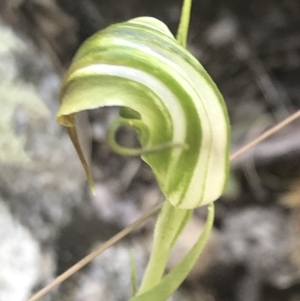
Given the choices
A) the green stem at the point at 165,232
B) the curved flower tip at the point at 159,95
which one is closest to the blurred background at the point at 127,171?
the green stem at the point at 165,232

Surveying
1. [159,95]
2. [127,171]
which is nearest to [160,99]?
[159,95]

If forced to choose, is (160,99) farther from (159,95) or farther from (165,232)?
(165,232)

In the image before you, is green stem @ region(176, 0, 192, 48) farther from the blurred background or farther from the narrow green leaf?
the blurred background

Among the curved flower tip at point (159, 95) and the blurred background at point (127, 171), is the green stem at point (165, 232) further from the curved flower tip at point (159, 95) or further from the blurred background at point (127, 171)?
the blurred background at point (127, 171)

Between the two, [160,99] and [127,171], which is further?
[127,171]

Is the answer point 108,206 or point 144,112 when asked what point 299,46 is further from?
point 144,112

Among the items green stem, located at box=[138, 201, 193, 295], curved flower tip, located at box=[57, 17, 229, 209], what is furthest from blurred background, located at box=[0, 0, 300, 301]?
curved flower tip, located at box=[57, 17, 229, 209]
